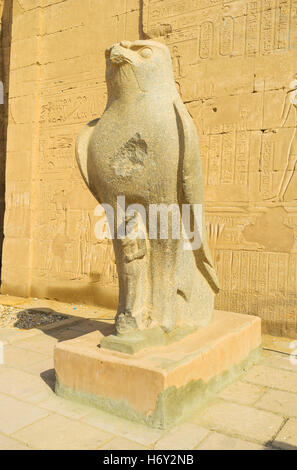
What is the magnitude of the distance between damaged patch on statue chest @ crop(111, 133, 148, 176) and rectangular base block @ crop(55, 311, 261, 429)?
121cm

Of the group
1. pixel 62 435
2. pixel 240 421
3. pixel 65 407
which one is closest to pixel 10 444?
pixel 62 435

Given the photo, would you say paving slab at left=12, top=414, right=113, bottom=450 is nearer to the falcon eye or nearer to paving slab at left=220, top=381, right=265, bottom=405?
paving slab at left=220, top=381, right=265, bottom=405

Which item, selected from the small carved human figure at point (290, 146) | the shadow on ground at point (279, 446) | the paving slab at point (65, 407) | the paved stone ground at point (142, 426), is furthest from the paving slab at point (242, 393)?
the small carved human figure at point (290, 146)

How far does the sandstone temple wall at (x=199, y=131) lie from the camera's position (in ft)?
15.7

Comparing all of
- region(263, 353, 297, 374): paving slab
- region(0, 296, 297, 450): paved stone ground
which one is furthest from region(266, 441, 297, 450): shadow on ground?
region(263, 353, 297, 374): paving slab

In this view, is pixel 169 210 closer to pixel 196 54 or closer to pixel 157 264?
pixel 157 264

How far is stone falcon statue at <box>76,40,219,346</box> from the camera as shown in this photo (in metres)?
2.68

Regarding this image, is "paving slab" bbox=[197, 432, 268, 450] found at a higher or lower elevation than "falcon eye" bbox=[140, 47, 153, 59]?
lower

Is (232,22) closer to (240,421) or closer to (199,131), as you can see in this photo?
(199,131)

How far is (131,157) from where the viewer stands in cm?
272

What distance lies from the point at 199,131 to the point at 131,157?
2.81m

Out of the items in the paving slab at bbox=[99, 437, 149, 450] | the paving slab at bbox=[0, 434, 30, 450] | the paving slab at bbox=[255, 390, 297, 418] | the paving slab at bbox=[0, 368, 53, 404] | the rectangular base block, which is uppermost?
the rectangular base block

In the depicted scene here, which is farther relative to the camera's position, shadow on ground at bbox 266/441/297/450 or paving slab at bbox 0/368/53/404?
paving slab at bbox 0/368/53/404

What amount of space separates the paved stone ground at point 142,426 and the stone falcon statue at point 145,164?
618 mm
